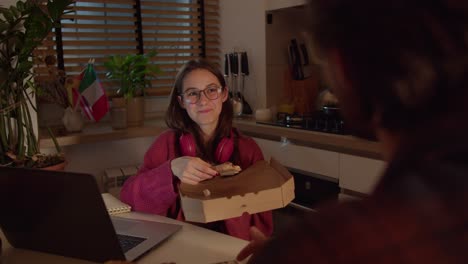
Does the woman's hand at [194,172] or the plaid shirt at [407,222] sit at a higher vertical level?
the plaid shirt at [407,222]

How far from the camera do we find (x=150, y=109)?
10.1 feet

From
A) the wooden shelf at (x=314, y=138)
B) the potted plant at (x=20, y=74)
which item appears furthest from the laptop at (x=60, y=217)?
the wooden shelf at (x=314, y=138)

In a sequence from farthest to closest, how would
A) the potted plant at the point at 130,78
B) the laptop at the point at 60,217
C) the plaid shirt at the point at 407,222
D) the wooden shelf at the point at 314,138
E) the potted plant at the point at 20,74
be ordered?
the potted plant at the point at 130,78 → the wooden shelf at the point at 314,138 → the potted plant at the point at 20,74 → the laptop at the point at 60,217 → the plaid shirt at the point at 407,222

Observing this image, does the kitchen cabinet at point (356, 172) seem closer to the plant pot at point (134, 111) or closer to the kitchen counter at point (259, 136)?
the kitchen counter at point (259, 136)

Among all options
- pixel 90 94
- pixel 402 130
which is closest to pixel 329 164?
pixel 90 94

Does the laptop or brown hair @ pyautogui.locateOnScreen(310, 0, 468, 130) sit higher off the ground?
brown hair @ pyautogui.locateOnScreen(310, 0, 468, 130)

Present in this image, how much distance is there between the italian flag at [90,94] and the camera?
8.25ft

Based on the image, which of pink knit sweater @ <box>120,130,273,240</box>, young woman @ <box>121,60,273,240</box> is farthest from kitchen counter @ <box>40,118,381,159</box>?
pink knit sweater @ <box>120,130,273,240</box>

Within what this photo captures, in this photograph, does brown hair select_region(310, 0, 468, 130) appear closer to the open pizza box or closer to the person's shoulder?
the open pizza box

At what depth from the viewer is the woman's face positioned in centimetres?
163

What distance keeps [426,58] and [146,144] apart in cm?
267

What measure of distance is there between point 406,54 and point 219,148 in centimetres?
132

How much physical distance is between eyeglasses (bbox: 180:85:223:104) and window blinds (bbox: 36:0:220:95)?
1.25m

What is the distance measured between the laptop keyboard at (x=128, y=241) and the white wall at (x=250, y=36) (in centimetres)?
195
